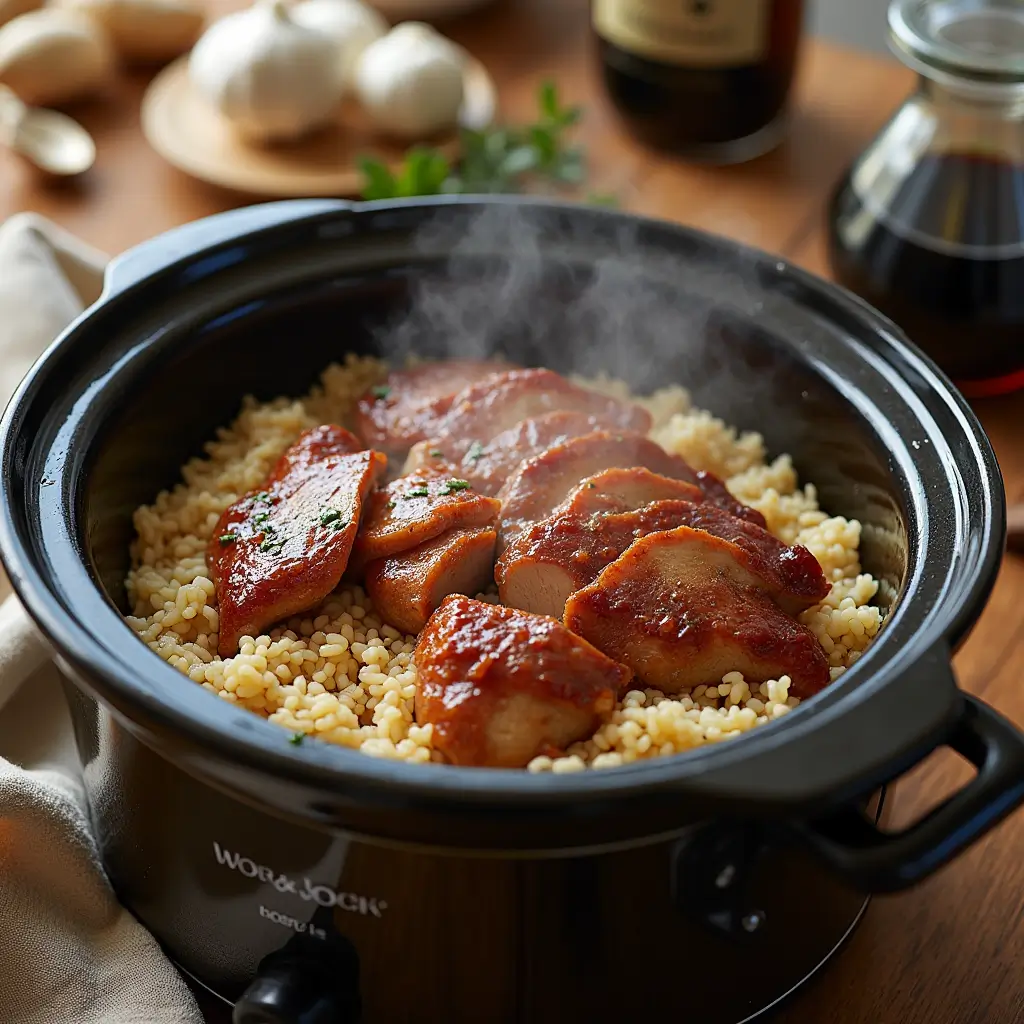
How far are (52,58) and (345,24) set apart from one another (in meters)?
0.72

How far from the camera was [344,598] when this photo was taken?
1.83 meters

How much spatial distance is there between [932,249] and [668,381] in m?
0.60

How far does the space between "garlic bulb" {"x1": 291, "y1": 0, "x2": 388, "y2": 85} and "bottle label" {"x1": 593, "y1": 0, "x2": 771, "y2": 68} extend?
551mm

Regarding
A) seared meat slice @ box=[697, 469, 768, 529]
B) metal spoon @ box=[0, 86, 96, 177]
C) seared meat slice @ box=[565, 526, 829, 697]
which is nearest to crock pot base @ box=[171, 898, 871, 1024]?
seared meat slice @ box=[565, 526, 829, 697]

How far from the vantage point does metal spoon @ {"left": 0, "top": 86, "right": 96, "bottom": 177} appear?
311 cm

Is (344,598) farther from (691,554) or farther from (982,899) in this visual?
(982,899)

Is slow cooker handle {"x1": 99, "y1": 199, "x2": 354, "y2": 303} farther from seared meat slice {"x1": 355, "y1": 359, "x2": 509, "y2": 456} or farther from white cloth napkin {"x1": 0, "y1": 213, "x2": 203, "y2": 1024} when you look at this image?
white cloth napkin {"x1": 0, "y1": 213, "x2": 203, "y2": 1024}

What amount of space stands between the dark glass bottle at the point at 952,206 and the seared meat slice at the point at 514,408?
0.70m

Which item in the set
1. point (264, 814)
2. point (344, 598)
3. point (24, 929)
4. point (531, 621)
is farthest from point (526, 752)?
point (24, 929)

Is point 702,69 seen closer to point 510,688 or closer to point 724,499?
point 724,499

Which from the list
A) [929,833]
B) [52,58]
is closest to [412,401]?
[929,833]

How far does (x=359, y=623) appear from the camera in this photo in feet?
5.92

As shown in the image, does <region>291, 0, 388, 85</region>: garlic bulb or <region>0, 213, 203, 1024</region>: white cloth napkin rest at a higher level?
<region>291, 0, 388, 85</region>: garlic bulb

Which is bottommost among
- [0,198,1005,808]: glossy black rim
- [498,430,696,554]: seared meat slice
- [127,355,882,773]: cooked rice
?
[127,355,882,773]: cooked rice
